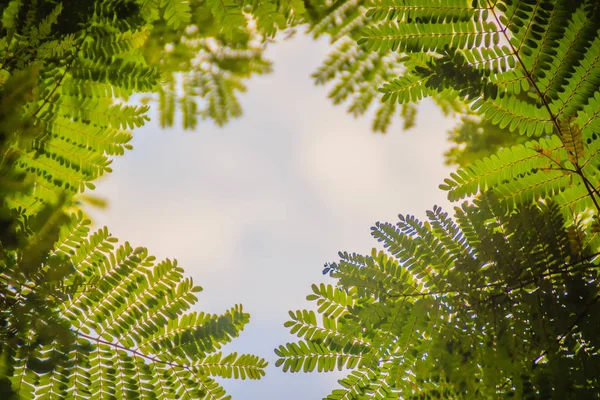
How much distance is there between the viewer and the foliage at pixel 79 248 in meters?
1.63

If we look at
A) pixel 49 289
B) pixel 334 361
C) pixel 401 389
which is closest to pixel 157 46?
pixel 49 289

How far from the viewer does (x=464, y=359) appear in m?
1.50

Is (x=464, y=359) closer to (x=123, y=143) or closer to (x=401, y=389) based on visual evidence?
(x=401, y=389)

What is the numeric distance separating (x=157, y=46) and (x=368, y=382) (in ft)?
8.10

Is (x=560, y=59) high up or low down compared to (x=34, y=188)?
up

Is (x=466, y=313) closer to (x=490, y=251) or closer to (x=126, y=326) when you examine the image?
(x=490, y=251)

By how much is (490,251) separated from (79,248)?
1.57m

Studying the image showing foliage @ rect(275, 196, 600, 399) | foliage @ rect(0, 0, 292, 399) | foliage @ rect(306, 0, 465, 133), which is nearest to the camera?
foliage @ rect(275, 196, 600, 399)

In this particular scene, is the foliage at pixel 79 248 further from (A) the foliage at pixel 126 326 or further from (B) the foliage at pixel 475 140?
A: (B) the foliage at pixel 475 140

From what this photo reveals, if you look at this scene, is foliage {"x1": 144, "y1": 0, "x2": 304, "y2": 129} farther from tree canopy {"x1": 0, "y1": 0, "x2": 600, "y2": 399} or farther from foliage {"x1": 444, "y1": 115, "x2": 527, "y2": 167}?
foliage {"x1": 444, "y1": 115, "x2": 527, "y2": 167}

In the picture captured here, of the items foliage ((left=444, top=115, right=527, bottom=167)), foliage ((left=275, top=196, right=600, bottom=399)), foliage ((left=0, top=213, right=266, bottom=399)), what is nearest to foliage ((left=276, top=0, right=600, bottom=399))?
foliage ((left=275, top=196, right=600, bottom=399))

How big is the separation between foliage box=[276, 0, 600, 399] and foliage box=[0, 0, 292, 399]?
0.50 metres

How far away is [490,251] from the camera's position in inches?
64.1

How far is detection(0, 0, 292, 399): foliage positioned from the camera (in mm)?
1631
